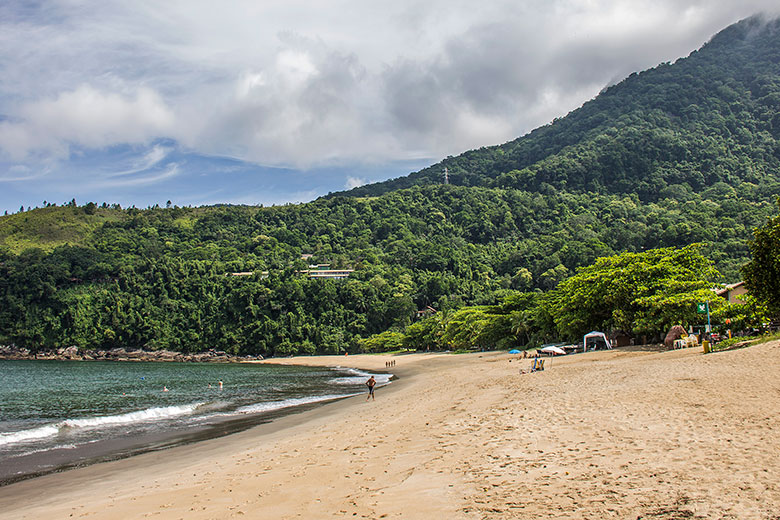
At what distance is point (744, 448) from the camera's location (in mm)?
8664

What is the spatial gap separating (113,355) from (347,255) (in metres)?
78.8

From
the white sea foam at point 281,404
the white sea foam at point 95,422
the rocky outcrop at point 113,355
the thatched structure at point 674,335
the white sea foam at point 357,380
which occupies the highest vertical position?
the thatched structure at point 674,335

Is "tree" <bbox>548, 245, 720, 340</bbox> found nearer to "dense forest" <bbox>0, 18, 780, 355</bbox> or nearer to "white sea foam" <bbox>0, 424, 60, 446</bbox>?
"dense forest" <bbox>0, 18, 780, 355</bbox>

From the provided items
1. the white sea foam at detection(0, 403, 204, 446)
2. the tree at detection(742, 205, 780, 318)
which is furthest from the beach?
the tree at detection(742, 205, 780, 318)

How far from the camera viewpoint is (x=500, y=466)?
945 centimetres

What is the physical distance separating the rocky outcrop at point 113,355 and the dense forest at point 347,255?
7.45 ft

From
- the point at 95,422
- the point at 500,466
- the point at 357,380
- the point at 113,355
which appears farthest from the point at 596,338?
the point at 113,355

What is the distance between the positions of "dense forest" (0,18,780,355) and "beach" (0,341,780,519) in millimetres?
63091

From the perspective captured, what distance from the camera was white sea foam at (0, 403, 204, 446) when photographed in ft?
70.5

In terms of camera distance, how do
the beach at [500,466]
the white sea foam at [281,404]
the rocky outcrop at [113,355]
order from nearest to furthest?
the beach at [500,466], the white sea foam at [281,404], the rocky outcrop at [113,355]

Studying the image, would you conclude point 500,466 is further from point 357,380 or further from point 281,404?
point 357,380

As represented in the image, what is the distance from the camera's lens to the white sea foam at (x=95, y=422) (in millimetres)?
21478

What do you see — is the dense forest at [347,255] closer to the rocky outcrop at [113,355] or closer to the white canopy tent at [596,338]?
the rocky outcrop at [113,355]

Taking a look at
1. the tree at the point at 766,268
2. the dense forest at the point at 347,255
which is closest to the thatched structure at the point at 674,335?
the tree at the point at 766,268
